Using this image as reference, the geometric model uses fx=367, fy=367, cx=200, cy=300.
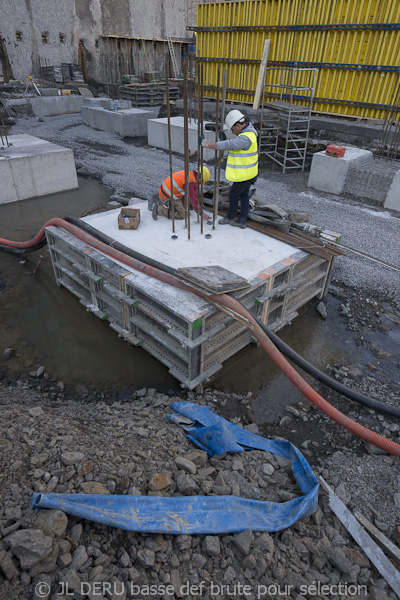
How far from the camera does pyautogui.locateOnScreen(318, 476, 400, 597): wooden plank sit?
2514mm

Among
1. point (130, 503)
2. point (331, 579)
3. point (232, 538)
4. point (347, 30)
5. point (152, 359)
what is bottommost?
point (152, 359)

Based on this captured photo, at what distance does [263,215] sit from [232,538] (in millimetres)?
4599

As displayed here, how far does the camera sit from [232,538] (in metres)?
2.51

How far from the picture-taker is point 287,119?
12703mm

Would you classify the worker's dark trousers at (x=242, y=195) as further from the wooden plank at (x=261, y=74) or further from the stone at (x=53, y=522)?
the wooden plank at (x=261, y=74)

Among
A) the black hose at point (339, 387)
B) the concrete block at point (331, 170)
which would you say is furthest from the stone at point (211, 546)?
the concrete block at point (331, 170)

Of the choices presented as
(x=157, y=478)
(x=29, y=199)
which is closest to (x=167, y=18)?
(x=29, y=199)

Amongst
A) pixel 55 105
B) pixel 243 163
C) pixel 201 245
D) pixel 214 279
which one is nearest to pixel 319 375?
pixel 214 279

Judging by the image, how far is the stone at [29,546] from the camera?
211 cm

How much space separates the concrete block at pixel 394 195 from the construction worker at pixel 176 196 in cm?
546

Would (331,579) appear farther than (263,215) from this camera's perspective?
No

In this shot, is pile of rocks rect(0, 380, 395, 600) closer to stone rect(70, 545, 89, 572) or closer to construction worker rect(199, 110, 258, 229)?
stone rect(70, 545, 89, 572)

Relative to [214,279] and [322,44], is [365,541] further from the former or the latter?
[322,44]

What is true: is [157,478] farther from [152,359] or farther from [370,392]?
[370,392]
